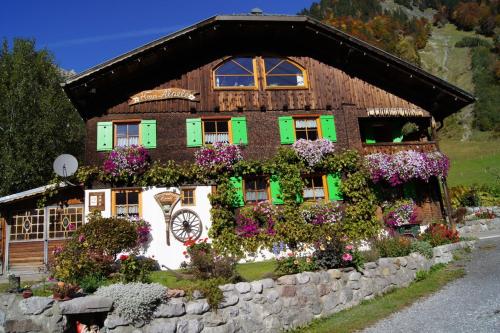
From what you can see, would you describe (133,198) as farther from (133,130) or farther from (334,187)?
(334,187)

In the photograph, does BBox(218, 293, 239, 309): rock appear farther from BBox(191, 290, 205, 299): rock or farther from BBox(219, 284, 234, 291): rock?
BBox(191, 290, 205, 299): rock

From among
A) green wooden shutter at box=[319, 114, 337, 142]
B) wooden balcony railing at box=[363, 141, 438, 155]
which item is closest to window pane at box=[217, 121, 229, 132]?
green wooden shutter at box=[319, 114, 337, 142]

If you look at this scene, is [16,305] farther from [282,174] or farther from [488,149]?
[488,149]

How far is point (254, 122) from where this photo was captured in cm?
1609

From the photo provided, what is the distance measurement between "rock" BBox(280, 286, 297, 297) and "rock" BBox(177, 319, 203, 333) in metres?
1.87

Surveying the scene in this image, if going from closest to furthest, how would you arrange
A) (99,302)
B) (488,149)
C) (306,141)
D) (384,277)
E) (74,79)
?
(99,302)
(384,277)
(74,79)
(306,141)
(488,149)

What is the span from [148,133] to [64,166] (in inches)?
118

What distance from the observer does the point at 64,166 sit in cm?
1423

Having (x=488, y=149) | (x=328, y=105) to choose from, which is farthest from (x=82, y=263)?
(x=488, y=149)

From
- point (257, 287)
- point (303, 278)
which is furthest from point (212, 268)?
point (303, 278)

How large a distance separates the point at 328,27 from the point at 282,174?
6.16 meters

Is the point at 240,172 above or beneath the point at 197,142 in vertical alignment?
beneath

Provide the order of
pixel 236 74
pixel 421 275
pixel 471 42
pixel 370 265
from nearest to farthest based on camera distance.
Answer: pixel 370 265 → pixel 421 275 → pixel 236 74 → pixel 471 42

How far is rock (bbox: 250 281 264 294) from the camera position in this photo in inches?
340
